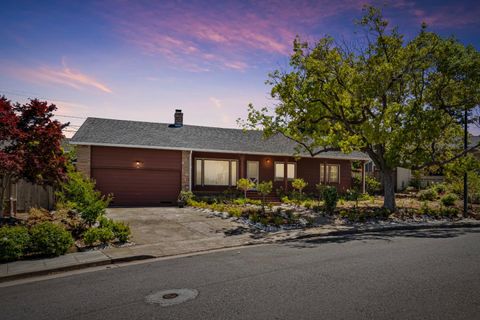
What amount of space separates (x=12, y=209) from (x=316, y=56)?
47.6 feet

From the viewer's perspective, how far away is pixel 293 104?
16.5 m

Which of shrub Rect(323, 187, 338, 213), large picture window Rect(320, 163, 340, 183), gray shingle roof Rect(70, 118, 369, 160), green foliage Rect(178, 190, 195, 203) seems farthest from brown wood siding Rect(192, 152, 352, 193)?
shrub Rect(323, 187, 338, 213)

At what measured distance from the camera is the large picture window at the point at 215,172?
72.5 feet

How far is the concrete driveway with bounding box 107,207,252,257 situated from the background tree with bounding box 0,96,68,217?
11.1 feet

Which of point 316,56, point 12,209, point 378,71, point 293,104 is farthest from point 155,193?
point 378,71

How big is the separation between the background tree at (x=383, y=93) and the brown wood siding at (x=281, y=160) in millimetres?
5617

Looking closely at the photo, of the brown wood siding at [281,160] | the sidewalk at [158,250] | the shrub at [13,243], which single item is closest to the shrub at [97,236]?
the sidewalk at [158,250]

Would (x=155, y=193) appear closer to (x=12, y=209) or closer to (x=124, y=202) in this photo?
(x=124, y=202)

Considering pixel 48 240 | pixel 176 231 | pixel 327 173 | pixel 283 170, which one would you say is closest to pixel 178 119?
pixel 283 170

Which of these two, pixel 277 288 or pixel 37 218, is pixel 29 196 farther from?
pixel 277 288

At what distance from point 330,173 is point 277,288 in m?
20.8

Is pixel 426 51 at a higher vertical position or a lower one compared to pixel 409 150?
higher

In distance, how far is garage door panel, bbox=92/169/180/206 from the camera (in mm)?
19156

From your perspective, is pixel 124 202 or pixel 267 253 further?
pixel 124 202
